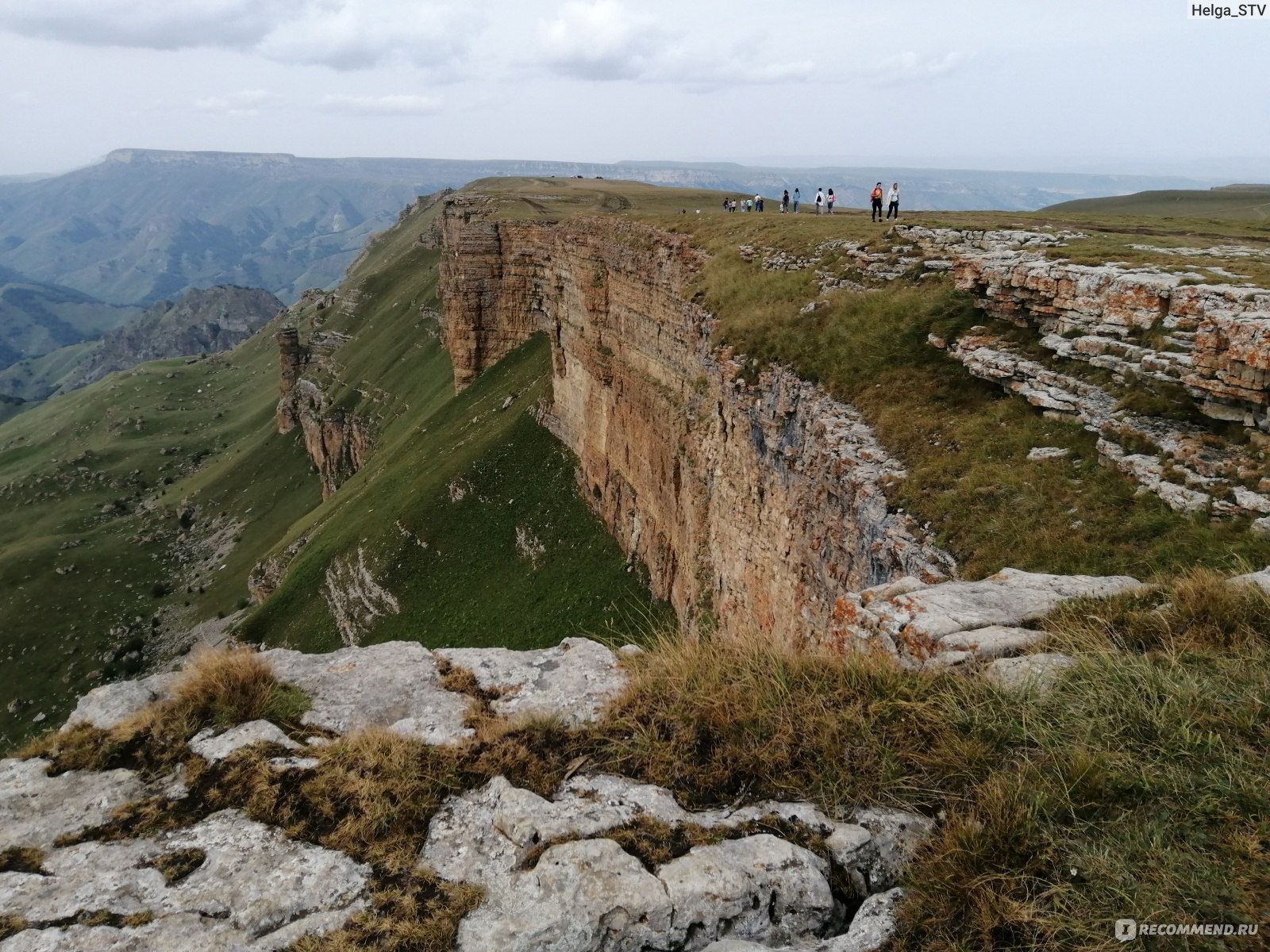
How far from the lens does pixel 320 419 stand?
3142 inches

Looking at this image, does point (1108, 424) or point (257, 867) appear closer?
point (257, 867)

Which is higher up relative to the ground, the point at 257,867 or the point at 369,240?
the point at 369,240

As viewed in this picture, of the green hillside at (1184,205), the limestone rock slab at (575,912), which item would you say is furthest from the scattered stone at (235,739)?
the green hillside at (1184,205)

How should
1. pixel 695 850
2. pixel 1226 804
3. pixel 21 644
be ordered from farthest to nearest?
pixel 21 644 < pixel 695 850 < pixel 1226 804

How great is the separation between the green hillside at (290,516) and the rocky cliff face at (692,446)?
3.69m

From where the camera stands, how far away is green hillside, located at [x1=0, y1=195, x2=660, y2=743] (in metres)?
35.0

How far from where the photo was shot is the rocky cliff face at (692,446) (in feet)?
46.3

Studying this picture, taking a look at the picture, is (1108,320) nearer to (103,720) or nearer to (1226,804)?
(1226,804)

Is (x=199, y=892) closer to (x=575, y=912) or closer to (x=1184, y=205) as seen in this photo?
(x=575, y=912)

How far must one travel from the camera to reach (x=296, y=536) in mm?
58250

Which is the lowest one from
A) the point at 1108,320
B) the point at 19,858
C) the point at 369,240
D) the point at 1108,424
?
the point at 19,858

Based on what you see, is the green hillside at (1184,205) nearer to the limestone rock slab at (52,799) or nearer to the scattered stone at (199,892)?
the scattered stone at (199,892)

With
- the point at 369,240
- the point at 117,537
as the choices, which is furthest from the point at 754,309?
the point at 369,240

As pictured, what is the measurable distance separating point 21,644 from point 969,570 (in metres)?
84.5
